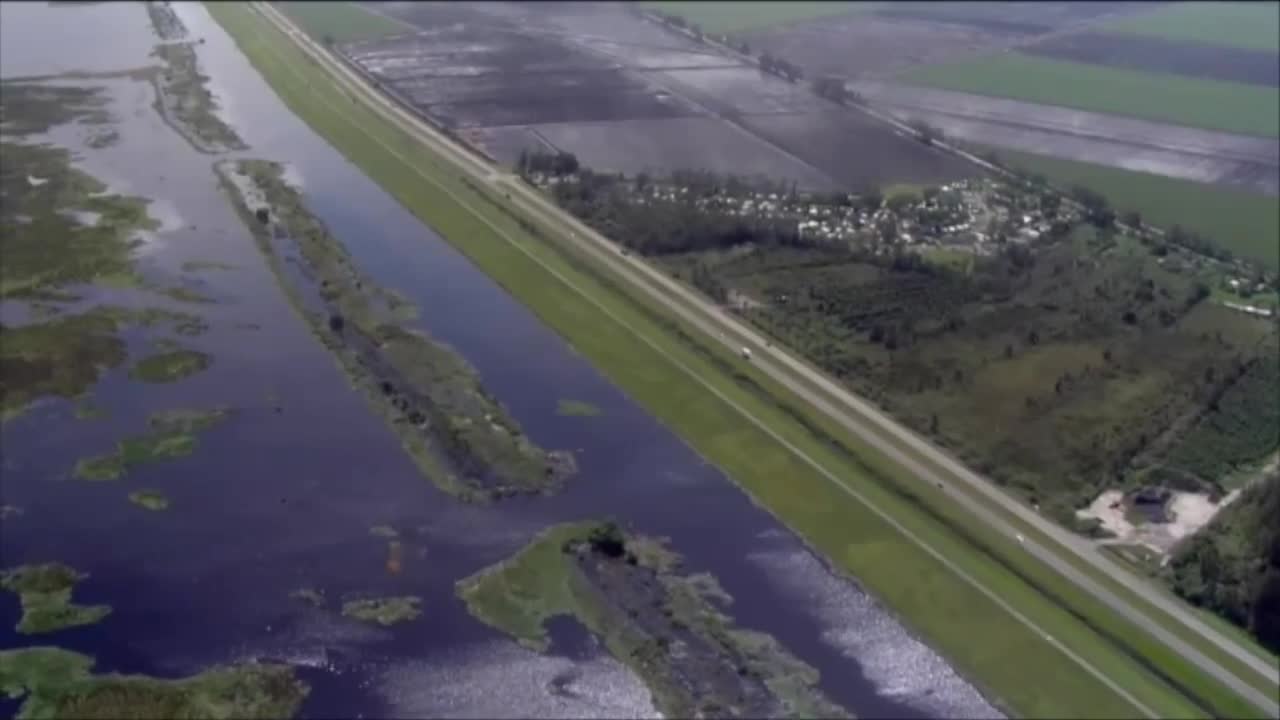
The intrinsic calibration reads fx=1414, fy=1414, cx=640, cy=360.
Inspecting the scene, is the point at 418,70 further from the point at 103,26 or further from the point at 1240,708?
the point at 1240,708

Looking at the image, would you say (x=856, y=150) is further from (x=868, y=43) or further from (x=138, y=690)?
(x=138, y=690)

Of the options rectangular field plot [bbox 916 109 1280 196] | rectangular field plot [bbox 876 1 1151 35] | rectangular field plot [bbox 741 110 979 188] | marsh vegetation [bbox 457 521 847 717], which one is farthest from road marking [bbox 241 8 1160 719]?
rectangular field plot [bbox 876 1 1151 35]

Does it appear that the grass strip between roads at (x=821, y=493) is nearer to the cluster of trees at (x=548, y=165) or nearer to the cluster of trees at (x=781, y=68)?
the cluster of trees at (x=548, y=165)

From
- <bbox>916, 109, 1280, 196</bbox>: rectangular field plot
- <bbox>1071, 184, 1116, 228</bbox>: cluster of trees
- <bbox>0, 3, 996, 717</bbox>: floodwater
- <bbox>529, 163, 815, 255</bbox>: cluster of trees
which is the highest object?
<bbox>916, 109, 1280, 196</bbox>: rectangular field plot

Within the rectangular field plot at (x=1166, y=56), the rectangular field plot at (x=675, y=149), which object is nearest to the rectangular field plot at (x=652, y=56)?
the rectangular field plot at (x=675, y=149)

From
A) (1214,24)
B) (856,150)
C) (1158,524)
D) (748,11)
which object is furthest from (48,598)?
(1214,24)

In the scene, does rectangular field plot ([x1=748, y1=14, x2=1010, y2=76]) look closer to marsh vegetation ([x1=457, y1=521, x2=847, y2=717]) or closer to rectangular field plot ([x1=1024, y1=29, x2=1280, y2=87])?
rectangular field plot ([x1=1024, y1=29, x2=1280, y2=87])
